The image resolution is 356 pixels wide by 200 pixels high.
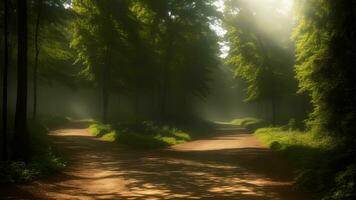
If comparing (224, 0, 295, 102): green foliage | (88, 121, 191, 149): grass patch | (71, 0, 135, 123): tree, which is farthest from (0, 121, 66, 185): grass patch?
(224, 0, 295, 102): green foliage

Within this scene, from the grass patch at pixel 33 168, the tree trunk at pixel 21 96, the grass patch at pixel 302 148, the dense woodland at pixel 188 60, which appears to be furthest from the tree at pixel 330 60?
the tree trunk at pixel 21 96

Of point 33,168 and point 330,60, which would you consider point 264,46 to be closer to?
point 330,60

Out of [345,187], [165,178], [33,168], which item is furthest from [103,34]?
[345,187]

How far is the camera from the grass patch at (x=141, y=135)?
86.6 feet

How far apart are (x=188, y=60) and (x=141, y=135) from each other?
49.8 ft

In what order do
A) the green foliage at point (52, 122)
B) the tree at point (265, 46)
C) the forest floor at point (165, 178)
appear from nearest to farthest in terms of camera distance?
the forest floor at point (165, 178), the tree at point (265, 46), the green foliage at point (52, 122)

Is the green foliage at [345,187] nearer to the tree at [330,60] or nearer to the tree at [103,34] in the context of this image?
the tree at [330,60]

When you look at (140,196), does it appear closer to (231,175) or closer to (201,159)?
(231,175)

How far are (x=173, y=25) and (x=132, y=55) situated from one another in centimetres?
551

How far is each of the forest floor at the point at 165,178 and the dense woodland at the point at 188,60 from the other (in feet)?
3.44

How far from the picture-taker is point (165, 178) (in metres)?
14.7

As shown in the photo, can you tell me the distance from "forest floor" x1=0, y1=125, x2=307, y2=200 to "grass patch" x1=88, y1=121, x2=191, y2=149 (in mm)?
3387

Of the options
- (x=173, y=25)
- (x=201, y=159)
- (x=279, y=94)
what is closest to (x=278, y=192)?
(x=201, y=159)

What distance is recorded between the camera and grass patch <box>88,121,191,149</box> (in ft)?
86.6
